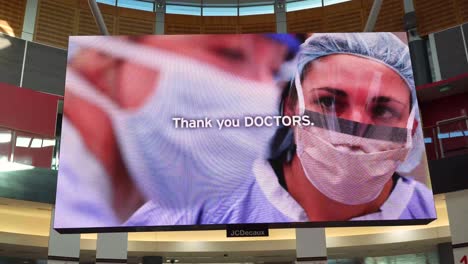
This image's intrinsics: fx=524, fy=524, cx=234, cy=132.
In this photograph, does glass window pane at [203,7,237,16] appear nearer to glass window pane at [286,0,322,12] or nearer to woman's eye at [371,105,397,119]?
glass window pane at [286,0,322,12]

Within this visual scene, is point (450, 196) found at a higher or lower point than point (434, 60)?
lower

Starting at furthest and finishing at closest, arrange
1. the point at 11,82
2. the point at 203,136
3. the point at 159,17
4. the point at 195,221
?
the point at 159,17
the point at 11,82
the point at 203,136
the point at 195,221

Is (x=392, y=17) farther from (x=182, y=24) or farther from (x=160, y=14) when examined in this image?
(x=160, y=14)

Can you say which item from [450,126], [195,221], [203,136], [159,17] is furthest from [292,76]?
[159,17]

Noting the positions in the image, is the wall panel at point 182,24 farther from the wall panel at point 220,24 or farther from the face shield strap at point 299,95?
the face shield strap at point 299,95

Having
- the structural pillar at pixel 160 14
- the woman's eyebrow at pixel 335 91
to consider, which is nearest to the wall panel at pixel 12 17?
the structural pillar at pixel 160 14

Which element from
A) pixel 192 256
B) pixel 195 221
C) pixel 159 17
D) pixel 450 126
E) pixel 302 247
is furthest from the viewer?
pixel 159 17

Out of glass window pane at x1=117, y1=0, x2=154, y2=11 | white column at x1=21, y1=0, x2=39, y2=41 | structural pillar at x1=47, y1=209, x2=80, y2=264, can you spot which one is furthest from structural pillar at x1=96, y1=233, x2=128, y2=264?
glass window pane at x1=117, y1=0, x2=154, y2=11

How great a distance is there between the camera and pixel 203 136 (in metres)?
7.56

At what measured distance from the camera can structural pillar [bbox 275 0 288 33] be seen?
59.5ft

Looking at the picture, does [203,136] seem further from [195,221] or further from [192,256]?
[192,256]

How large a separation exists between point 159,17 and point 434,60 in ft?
30.0

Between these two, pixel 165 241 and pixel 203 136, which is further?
pixel 165 241

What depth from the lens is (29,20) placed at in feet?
53.5
